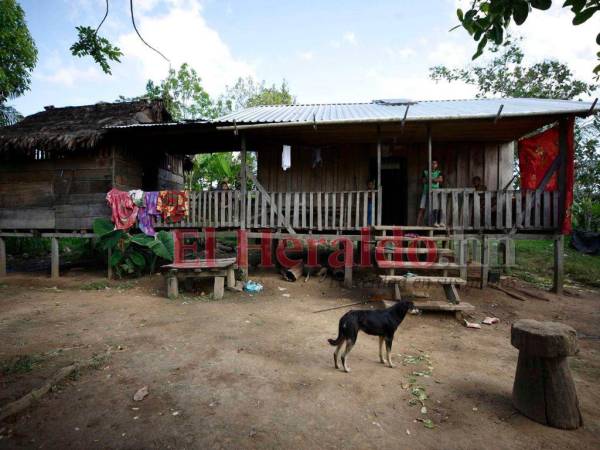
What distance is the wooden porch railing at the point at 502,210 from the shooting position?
7109 mm

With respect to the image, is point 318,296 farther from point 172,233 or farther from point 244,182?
point 172,233

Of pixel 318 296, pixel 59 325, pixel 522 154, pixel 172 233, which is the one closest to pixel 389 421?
pixel 318 296

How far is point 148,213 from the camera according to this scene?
8359 millimetres

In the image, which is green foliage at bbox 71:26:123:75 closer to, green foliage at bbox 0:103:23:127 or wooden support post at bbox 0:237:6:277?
wooden support post at bbox 0:237:6:277

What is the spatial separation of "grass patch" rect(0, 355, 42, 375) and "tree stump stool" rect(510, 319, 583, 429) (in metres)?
4.94

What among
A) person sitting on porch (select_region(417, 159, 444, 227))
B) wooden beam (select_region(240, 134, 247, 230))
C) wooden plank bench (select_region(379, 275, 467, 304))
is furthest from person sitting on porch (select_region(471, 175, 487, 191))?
wooden beam (select_region(240, 134, 247, 230))

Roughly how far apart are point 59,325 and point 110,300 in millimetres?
1483

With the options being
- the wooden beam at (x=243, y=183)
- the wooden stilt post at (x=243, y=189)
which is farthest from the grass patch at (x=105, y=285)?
the wooden beam at (x=243, y=183)

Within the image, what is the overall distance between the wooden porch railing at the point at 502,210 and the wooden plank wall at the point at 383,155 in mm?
1649

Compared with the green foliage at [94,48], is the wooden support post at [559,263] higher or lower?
lower

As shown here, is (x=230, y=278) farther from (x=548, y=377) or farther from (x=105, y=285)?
(x=548, y=377)

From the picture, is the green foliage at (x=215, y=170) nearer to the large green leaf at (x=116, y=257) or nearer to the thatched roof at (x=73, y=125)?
the thatched roof at (x=73, y=125)

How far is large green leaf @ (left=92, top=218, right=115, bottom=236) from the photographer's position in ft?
27.0

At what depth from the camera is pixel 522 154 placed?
796 cm
